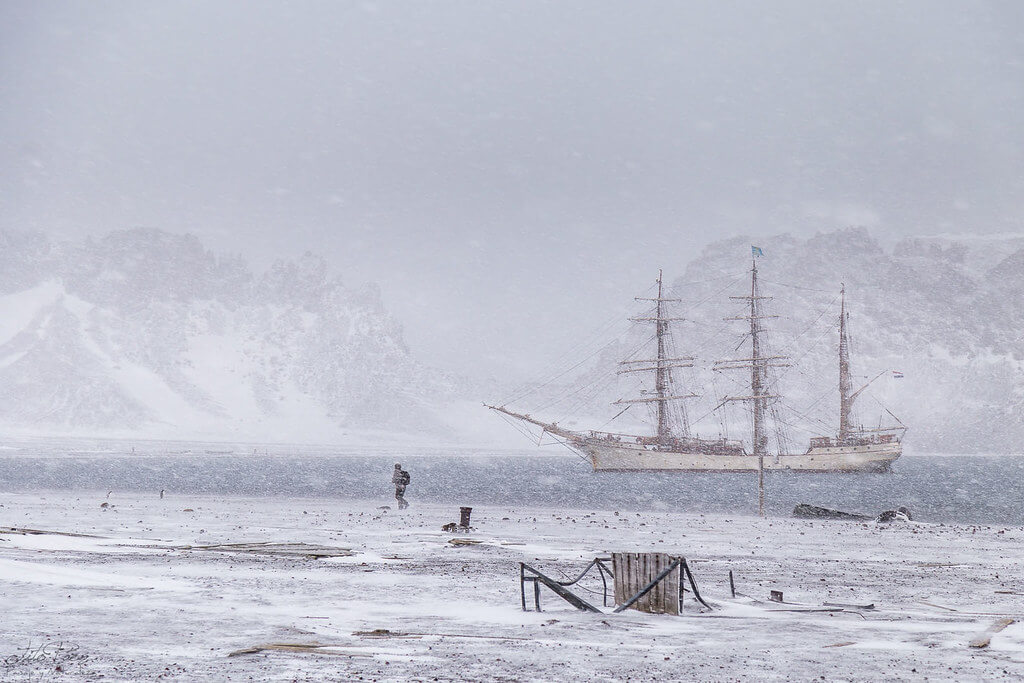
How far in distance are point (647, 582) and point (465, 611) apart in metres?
3.02

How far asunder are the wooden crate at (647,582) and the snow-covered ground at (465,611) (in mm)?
312

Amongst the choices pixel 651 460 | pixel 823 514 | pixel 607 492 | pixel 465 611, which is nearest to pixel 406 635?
pixel 465 611

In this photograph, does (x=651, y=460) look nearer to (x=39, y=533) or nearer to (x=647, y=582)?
(x=39, y=533)

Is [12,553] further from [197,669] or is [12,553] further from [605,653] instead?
[605,653]

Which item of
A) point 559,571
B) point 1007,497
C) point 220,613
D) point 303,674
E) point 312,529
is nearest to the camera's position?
point 303,674

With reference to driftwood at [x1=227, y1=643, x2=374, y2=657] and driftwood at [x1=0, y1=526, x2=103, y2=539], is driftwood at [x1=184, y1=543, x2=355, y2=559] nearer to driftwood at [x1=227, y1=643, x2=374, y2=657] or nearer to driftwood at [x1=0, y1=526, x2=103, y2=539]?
driftwood at [x1=0, y1=526, x2=103, y2=539]

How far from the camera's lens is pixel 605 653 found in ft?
44.0

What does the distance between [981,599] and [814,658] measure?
8292 mm

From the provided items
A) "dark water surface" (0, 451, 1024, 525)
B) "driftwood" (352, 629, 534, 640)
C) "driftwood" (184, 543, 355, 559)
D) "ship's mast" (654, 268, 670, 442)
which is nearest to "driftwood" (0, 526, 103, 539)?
"driftwood" (184, 543, 355, 559)

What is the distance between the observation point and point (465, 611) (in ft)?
55.7

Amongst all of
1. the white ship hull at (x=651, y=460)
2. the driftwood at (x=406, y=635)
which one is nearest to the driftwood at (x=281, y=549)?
the driftwood at (x=406, y=635)

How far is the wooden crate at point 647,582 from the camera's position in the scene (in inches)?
666

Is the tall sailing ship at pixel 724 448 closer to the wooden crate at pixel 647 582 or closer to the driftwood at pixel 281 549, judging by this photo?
the driftwood at pixel 281 549

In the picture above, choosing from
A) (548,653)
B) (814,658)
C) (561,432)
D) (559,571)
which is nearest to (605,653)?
(548,653)
